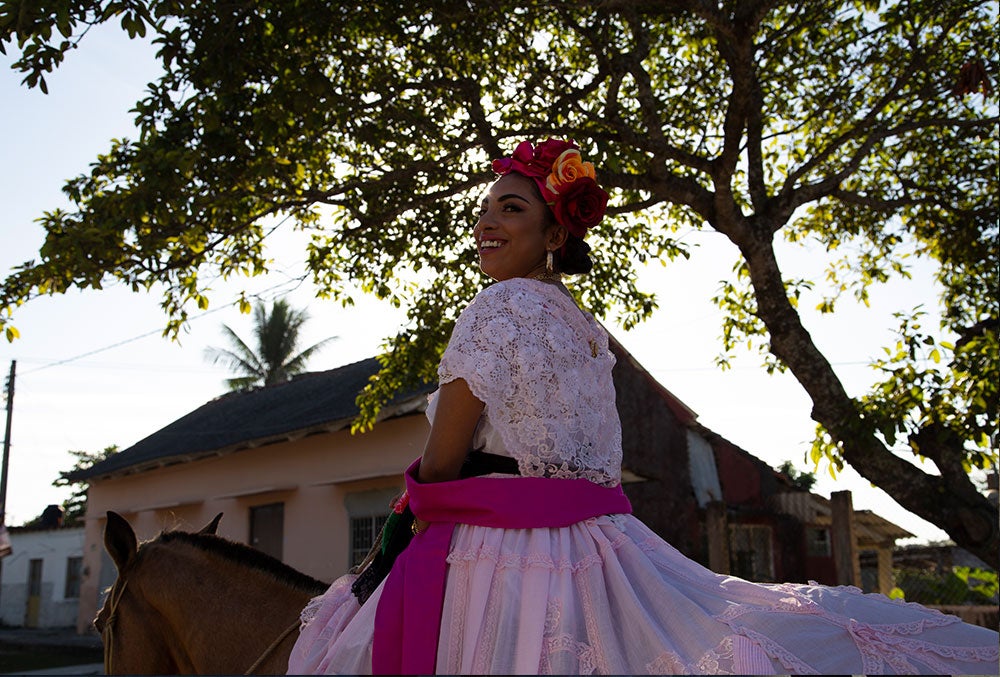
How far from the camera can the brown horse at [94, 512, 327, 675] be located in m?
2.68

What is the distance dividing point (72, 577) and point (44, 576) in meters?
1.69

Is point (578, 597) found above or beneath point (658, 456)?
beneath

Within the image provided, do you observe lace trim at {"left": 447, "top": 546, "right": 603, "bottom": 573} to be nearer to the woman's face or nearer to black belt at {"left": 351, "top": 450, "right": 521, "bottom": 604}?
black belt at {"left": 351, "top": 450, "right": 521, "bottom": 604}

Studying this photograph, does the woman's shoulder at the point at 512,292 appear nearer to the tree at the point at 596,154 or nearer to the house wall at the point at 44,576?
the tree at the point at 596,154

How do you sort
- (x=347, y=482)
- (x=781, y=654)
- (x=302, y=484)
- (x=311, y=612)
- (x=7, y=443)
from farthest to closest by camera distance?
(x=7, y=443), (x=302, y=484), (x=347, y=482), (x=311, y=612), (x=781, y=654)

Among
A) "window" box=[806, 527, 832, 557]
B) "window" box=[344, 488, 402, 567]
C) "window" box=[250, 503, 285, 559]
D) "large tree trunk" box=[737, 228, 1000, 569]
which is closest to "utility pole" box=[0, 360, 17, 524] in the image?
"window" box=[250, 503, 285, 559]

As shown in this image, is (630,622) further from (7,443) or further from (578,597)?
(7,443)

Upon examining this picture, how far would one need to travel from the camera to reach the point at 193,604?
2773mm

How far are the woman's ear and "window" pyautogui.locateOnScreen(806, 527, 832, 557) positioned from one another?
19.9 metres

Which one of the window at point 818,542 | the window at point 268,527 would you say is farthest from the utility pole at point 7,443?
the window at point 818,542

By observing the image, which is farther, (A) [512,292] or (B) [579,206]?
(B) [579,206]

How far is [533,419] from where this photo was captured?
224cm

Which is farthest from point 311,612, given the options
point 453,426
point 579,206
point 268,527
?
point 268,527

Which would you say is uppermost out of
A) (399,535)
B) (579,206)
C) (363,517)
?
(579,206)
